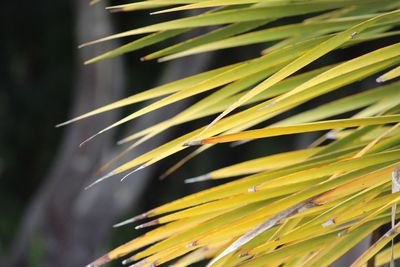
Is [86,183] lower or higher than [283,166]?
lower

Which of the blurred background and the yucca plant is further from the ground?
the yucca plant

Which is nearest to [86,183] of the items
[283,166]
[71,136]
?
[71,136]

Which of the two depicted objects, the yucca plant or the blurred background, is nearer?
the yucca plant

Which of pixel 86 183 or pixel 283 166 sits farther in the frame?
pixel 86 183

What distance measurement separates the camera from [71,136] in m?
4.06

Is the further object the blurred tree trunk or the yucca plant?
the blurred tree trunk

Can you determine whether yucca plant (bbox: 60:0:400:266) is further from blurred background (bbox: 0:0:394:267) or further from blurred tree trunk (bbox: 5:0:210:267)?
blurred tree trunk (bbox: 5:0:210:267)

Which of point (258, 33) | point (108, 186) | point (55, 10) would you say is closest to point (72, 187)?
point (108, 186)

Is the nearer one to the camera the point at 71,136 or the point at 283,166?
the point at 283,166

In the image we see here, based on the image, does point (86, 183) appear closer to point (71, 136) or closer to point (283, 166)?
point (71, 136)

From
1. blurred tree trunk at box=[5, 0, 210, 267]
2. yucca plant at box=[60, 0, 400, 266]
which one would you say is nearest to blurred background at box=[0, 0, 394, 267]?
blurred tree trunk at box=[5, 0, 210, 267]

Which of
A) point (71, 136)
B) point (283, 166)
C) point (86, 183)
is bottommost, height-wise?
point (86, 183)

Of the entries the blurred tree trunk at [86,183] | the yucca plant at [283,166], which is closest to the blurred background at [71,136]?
the blurred tree trunk at [86,183]

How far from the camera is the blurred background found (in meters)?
3.85
